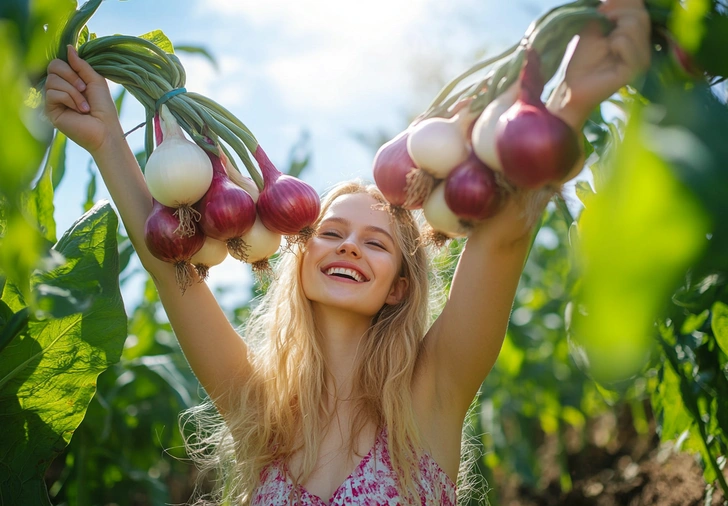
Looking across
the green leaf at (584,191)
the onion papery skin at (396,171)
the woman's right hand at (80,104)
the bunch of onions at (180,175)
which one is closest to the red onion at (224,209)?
the bunch of onions at (180,175)

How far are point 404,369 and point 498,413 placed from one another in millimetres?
2608

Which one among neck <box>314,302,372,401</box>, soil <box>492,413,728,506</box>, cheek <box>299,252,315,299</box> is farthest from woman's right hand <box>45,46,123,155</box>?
soil <box>492,413,728,506</box>

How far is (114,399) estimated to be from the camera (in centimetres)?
260

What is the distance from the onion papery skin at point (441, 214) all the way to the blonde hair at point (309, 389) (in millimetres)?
412

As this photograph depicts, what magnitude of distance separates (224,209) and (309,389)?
0.59 m

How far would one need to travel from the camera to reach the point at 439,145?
75 cm

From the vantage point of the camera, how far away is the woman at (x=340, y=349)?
3.63ft

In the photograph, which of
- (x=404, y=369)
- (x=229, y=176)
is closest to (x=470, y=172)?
(x=229, y=176)

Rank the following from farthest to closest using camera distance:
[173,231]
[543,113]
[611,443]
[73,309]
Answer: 1. [611,443]
2. [173,231]
3. [73,309]
4. [543,113]

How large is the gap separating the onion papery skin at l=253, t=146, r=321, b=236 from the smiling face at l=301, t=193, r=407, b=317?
1.23ft

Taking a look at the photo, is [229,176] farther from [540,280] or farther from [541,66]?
[540,280]

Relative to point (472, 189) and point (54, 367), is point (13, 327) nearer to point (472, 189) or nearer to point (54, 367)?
point (54, 367)

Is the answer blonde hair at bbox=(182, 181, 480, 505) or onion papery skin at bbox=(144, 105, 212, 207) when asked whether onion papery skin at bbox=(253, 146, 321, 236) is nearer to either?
onion papery skin at bbox=(144, 105, 212, 207)

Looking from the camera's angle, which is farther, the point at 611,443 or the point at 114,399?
the point at 611,443
